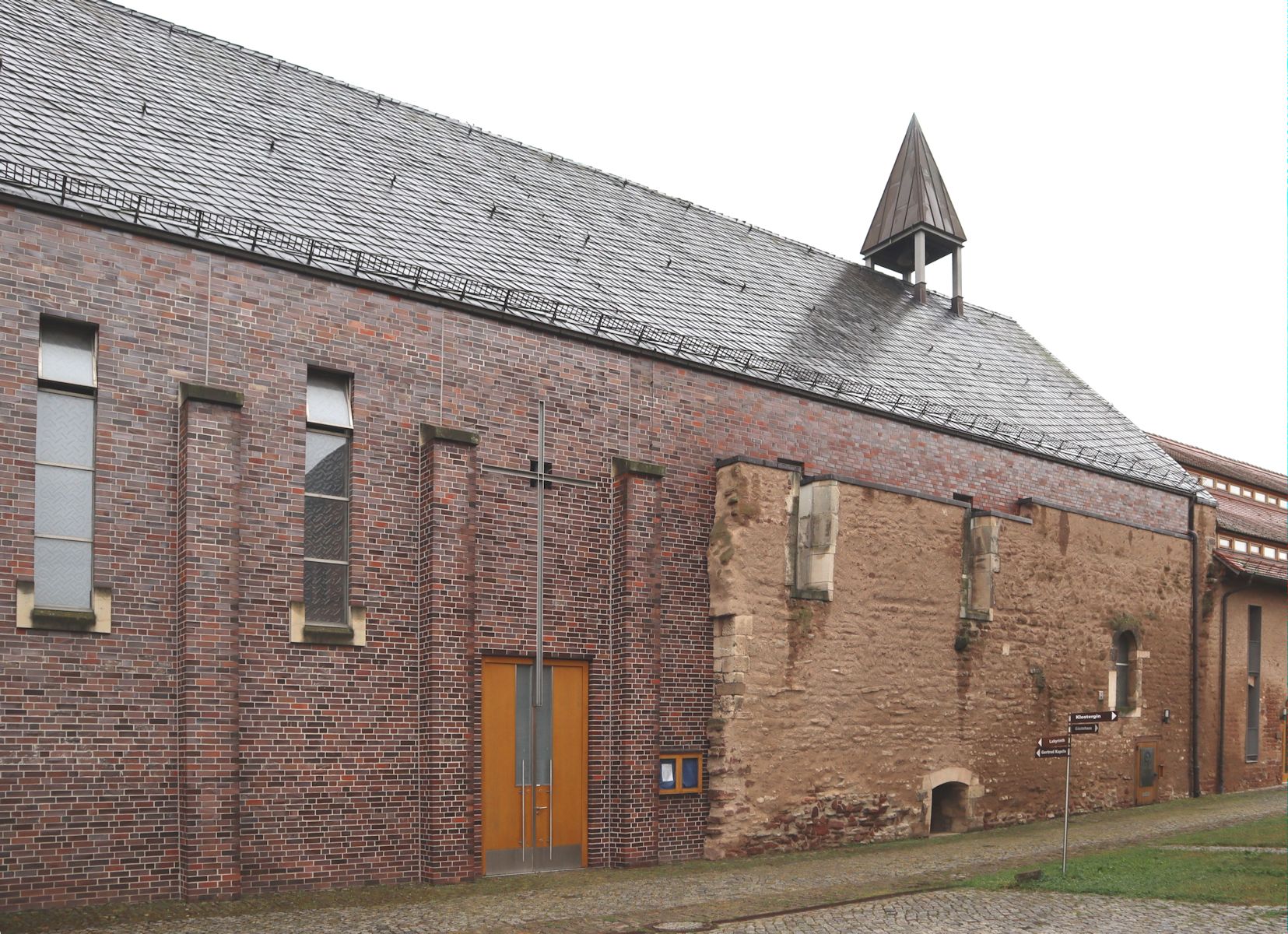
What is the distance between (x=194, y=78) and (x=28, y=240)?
603cm

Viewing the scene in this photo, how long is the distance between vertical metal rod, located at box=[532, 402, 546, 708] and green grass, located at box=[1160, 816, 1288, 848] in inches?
335

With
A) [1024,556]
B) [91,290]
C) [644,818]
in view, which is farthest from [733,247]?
[91,290]

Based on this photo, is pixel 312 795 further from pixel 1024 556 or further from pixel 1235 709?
pixel 1235 709

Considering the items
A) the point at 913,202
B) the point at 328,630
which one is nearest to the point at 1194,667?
the point at 913,202

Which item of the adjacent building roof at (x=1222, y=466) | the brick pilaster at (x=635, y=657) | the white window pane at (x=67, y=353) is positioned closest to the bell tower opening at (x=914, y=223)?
the adjacent building roof at (x=1222, y=466)

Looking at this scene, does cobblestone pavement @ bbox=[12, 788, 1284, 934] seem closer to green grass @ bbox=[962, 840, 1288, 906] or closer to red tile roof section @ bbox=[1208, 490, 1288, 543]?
green grass @ bbox=[962, 840, 1288, 906]

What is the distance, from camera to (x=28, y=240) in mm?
11906

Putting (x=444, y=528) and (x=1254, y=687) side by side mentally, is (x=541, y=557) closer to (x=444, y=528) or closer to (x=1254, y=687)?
(x=444, y=528)

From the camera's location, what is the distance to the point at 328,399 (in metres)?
13.8

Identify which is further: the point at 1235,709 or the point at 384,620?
the point at 1235,709

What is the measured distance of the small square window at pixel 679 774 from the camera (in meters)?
15.7

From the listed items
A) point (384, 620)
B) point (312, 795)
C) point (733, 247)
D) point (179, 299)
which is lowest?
point (312, 795)

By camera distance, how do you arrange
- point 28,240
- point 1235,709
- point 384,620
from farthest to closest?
1. point 1235,709
2. point 384,620
3. point 28,240

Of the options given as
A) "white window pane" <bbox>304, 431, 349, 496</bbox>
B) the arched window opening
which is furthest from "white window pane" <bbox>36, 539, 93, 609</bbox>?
the arched window opening
